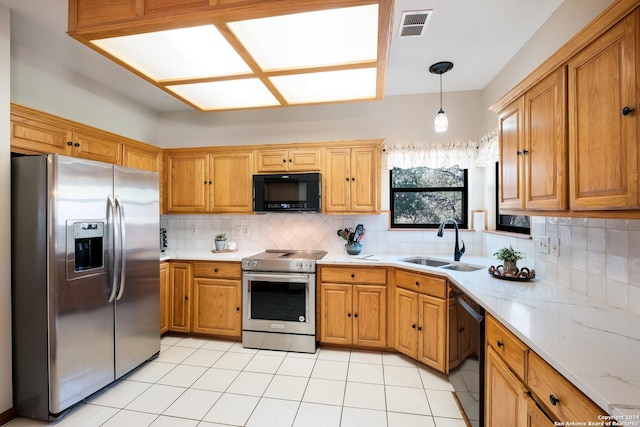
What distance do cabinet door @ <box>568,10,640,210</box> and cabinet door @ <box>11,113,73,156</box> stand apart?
10.9 feet

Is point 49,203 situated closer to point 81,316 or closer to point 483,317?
point 81,316

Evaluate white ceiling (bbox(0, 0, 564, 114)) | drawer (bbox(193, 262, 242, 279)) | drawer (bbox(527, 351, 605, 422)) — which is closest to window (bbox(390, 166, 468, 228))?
white ceiling (bbox(0, 0, 564, 114))

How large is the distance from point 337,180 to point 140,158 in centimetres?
215

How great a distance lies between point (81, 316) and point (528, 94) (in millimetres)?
3170

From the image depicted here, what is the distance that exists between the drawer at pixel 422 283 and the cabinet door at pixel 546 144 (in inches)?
34.7

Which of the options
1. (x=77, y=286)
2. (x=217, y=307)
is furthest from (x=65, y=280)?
(x=217, y=307)

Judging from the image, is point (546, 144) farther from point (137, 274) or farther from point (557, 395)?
point (137, 274)

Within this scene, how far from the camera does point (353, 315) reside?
271 centimetres

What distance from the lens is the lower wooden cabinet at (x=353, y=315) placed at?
2682 mm

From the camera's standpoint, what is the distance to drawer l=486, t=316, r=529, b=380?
117 centimetres

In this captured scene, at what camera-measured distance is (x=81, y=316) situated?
195 centimetres

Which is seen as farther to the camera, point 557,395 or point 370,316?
point 370,316

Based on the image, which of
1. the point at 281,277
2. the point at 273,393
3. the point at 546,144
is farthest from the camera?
the point at 281,277

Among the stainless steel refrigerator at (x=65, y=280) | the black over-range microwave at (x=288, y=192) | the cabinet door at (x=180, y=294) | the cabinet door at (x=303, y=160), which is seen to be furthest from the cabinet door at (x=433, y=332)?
the stainless steel refrigerator at (x=65, y=280)
